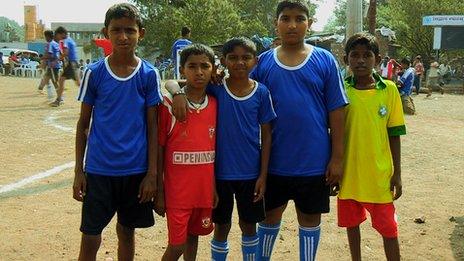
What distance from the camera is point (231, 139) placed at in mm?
3029

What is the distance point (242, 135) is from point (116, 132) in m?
0.74

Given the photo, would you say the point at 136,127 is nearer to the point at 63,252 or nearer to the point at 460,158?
the point at 63,252

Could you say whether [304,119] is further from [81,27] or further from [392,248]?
[81,27]

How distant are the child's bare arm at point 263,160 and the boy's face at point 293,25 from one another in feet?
1.82

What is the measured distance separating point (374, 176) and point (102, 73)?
1794mm

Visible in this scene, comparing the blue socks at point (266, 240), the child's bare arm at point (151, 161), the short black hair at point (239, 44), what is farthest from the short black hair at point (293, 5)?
the blue socks at point (266, 240)

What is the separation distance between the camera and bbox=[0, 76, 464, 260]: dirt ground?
12.9 feet

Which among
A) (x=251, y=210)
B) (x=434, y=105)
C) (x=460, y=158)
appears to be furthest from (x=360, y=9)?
(x=434, y=105)

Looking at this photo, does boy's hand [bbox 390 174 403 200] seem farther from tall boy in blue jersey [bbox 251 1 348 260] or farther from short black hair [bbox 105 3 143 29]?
short black hair [bbox 105 3 143 29]

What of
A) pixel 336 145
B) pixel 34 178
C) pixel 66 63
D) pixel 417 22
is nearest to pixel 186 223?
pixel 336 145

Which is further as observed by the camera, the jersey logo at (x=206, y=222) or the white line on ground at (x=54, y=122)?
the white line on ground at (x=54, y=122)

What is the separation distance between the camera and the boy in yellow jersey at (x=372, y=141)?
125 inches

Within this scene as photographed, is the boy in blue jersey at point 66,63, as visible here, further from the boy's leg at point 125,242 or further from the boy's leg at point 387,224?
the boy's leg at point 387,224

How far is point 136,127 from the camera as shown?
2.92 metres
